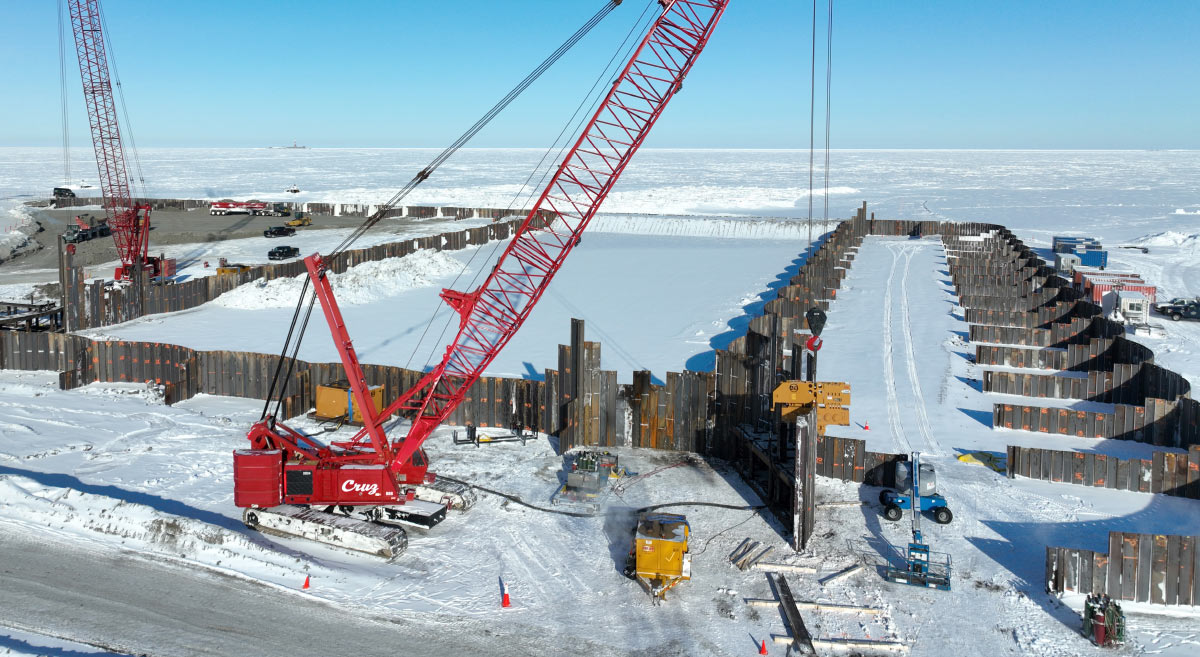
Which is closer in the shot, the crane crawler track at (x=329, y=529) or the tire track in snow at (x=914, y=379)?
the crane crawler track at (x=329, y=529)

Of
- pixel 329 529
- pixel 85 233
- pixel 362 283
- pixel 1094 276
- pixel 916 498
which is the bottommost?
pixel 329 529

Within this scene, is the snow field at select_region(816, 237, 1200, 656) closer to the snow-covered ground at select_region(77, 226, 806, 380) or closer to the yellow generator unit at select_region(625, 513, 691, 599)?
the yellow generator unit at select_region(625, 513, 691, 599)

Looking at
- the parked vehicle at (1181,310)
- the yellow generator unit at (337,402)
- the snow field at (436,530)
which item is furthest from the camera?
the parked vehicle at (1181,310)

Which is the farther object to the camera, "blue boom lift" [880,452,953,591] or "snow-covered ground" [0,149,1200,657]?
"blue boom lift" [880,452,953,591]

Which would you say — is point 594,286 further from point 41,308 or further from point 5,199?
point 5,199

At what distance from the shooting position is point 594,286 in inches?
1966

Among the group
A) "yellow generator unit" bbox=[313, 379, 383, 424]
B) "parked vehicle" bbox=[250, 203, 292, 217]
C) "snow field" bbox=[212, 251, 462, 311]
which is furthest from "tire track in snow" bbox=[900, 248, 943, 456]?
"parked vehicle" bbox=[250, 203, 292, 217]

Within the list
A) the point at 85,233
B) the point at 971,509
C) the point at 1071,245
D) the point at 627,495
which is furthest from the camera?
the point at 85,233

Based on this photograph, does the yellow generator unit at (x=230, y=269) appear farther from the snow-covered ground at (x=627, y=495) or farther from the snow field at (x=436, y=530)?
the snow field at (x=436, y=530)

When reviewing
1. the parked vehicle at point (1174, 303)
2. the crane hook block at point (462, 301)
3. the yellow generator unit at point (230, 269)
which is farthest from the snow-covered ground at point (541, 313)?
the parked vehicle at point (1174, 303)

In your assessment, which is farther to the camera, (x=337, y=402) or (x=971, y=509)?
(x=337, y=402)

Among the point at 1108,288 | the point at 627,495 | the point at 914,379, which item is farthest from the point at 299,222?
the point at 627,495

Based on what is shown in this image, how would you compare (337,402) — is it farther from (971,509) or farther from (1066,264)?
(1066,264)

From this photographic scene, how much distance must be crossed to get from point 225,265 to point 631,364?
95.2ft
